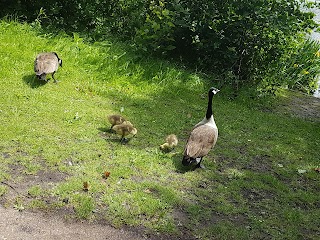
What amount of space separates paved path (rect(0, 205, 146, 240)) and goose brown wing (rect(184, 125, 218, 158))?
1801 millimetres

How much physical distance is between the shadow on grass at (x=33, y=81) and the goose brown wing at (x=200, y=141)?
388 cm

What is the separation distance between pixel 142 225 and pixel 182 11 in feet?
24.0

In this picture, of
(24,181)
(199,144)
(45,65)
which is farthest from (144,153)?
(45,65)

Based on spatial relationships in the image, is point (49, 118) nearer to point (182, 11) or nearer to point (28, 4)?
point (182, 11)

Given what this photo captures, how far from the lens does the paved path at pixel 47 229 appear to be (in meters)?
4.57

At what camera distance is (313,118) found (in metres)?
10.2

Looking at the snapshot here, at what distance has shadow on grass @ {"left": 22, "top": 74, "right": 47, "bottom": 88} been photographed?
8.94m

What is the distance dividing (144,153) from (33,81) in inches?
140

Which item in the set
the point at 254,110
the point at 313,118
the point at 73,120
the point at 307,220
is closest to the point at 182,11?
the point at 254,110

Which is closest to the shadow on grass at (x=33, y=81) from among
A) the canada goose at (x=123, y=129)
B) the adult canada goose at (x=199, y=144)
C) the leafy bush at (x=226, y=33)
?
the canada goose at (x=123, y=129)

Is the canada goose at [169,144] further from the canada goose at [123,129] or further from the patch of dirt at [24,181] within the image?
the patch of dirt at [24,181]

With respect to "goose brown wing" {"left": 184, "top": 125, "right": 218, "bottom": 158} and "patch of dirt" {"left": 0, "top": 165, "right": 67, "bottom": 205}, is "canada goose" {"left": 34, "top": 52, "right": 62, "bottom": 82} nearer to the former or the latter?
"patch of dirt" {"left": 0, "top": 165, "right": 67, "bottom": 205}

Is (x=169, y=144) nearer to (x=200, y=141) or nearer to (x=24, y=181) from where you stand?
(x=200, y=141)

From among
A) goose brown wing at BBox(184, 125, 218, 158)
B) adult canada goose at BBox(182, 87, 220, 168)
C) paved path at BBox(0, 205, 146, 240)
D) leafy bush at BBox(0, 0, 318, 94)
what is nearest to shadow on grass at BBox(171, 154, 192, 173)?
adult canada goose at BBox(182, 87, 220, 168)
